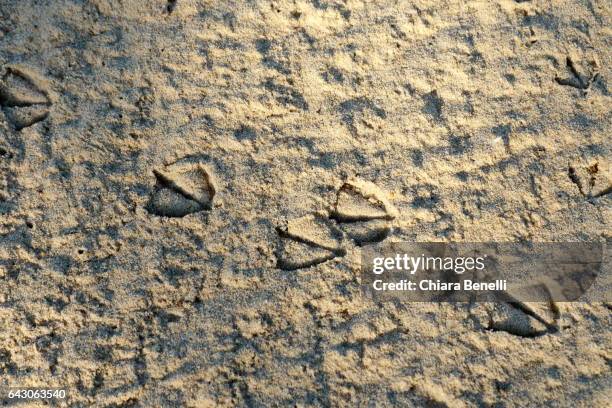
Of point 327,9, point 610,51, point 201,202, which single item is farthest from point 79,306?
point 610,51

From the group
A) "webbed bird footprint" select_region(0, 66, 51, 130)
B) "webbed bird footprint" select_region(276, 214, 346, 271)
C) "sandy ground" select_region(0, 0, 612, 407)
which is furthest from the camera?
"webbed bird footprint" select_region(0, 66, 51, 130)

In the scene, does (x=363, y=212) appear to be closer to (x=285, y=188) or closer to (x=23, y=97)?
(x=285, y=188)

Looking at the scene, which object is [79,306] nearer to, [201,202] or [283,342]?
[201,202]

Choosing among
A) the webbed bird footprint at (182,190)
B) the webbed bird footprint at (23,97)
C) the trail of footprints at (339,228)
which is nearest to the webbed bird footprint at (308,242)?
the trail of footprints at (339,228)

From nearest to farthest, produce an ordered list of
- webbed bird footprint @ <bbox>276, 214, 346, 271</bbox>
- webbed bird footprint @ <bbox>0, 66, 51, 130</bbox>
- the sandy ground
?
the sandy ground, webbed bird footprint @ <bbox>276, 214, 346, 271</bbox>, webbed bird footprint @ <bbox>0, 66, 51, 130</bbox>

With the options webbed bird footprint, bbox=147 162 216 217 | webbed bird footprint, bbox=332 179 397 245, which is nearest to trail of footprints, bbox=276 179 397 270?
webbed bird footprint, bbox=332 179 397 245

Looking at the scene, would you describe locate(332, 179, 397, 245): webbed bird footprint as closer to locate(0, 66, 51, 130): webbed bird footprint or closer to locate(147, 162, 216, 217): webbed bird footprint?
locate(147, 162, 216, 217): webbed bird footprint

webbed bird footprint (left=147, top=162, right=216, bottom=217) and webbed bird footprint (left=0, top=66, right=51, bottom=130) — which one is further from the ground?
webbed bird footprint (left=0, top=66, right=51, bottom=130)
